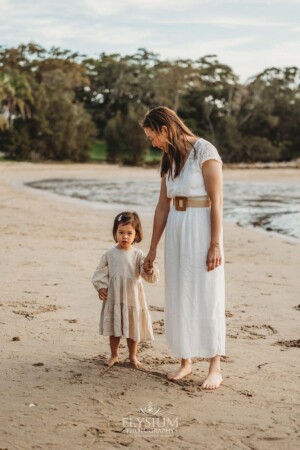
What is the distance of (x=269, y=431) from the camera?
344cm

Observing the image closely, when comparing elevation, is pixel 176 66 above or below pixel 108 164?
above

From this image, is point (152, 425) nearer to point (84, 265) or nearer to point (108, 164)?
point (84, 265)

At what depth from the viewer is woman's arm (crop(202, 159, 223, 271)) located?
4066mm

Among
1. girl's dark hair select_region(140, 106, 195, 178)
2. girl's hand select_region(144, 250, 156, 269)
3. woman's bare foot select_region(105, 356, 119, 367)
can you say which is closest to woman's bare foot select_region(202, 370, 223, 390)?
woman's bare foot select_region(105, 356, 119, 367)

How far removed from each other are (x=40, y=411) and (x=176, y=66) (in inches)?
2342

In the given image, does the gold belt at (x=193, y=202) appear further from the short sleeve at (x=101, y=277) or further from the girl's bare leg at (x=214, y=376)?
the girl's bare leg at (x=214, y=376)

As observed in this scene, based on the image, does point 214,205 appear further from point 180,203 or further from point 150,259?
point 150,259

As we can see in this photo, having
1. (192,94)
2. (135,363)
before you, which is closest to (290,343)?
(135,363)

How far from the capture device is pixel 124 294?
14.4 ft

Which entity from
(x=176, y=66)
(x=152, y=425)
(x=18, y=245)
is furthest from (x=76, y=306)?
(x=176, y=66)

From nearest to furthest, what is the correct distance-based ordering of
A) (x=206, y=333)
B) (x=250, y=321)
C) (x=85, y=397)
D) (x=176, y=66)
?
1. (x=85, y=397)
2. (x=206, y=333)
3. (x=250, y=321)
4. (x=176, y=66)

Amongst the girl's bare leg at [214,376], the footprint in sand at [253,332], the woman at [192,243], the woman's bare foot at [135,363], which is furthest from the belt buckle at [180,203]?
the footprint in sand at [253,332]

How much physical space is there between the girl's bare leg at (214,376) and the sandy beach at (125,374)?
0.17ft

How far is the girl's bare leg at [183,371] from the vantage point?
4242 millimetres
